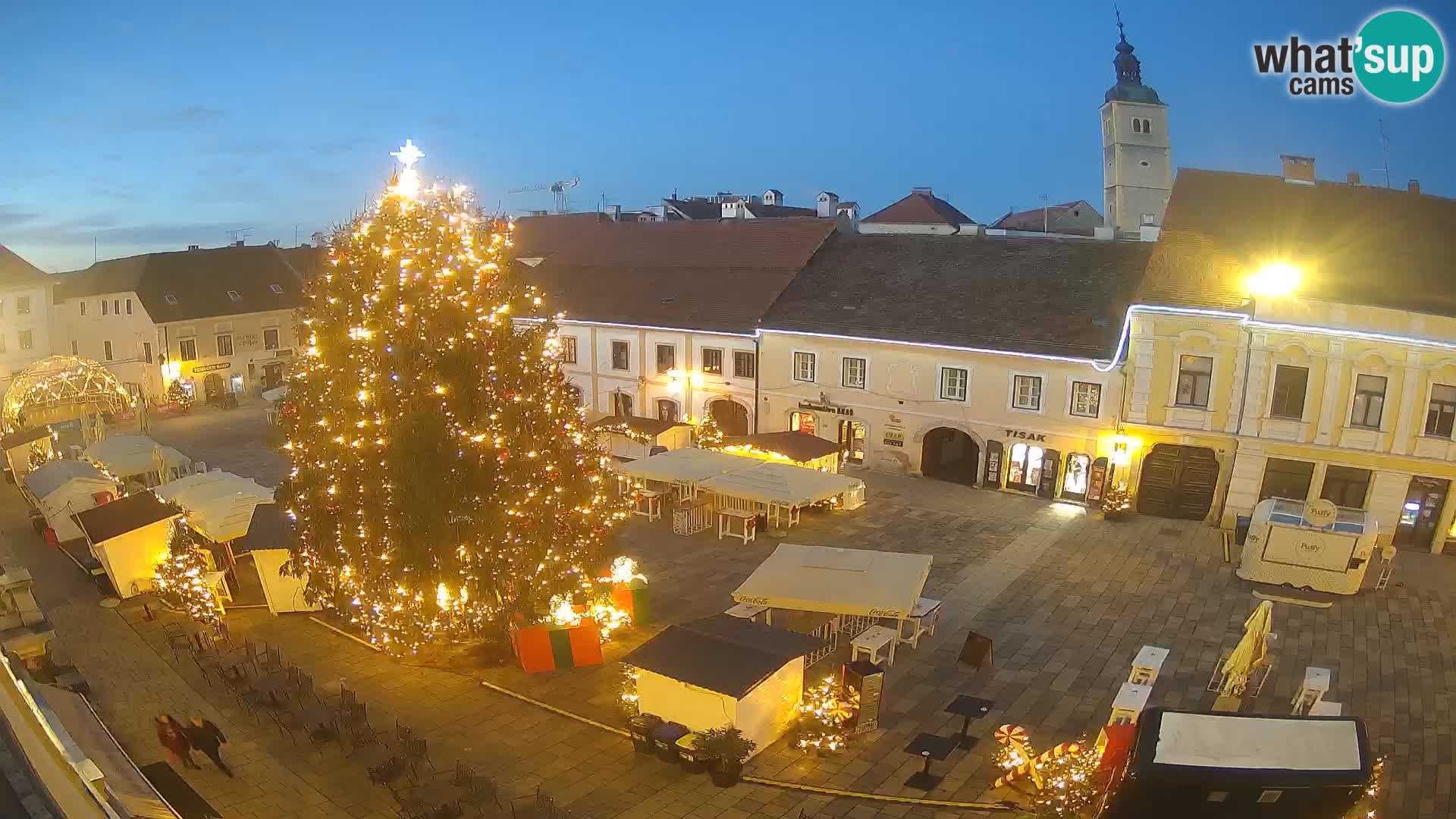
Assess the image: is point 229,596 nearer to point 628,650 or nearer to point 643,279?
point 628,650

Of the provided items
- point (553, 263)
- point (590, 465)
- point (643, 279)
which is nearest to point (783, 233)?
point (643, 279)

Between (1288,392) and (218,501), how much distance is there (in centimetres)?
2628

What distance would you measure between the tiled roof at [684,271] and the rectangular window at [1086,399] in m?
11.2

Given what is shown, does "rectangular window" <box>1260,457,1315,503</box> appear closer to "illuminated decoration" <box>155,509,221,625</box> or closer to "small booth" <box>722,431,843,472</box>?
"small booth" <box>722,431,843,472</box>

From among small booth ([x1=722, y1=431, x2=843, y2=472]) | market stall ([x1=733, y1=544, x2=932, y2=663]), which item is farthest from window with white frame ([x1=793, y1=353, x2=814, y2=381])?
market stall ([x1=733, y1=544, x2=932, y2=663])

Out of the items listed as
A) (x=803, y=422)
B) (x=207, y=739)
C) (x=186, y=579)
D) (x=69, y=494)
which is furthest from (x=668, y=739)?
(x=803, y=422)

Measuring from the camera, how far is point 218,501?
70.5 ft

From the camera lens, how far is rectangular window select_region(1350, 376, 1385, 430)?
23.2 meters

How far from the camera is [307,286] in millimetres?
15859

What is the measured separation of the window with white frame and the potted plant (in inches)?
785

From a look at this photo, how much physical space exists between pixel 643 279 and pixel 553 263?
6.48 metres

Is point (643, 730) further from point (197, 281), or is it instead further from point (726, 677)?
point (197, 281)

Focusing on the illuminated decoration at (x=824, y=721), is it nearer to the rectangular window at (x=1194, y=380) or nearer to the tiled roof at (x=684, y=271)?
the rectangular window at (x=1194, y=380)

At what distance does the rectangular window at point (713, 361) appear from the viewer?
34234mm
